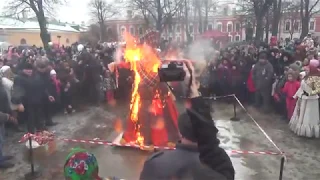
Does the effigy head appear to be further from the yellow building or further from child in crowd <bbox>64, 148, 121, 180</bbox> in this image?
the yellow building

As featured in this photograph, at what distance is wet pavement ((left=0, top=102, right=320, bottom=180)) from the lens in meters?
5.62

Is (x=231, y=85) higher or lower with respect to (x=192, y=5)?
lower

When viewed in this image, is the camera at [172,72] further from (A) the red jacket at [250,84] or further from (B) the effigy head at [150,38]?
(A) the red jacket at [250,84]

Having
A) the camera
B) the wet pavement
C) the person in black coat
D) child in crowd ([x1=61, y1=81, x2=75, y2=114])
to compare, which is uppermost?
the camera

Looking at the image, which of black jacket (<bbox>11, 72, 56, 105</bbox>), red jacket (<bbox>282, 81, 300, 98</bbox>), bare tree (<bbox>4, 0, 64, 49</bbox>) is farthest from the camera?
bare tree (<bbox>4, 0, 64, 49</bbox>)

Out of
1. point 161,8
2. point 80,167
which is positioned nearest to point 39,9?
point 161,8

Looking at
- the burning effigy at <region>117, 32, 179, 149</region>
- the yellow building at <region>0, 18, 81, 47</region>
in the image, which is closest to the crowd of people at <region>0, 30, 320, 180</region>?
the burning effigy at <region>117, 32, 179, 149</region>

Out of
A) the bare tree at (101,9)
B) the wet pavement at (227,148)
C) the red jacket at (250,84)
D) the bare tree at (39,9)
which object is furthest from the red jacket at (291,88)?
the bare tree at (101,9)

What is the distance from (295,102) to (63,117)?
625 centimetres

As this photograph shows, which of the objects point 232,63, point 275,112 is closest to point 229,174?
point 275,112

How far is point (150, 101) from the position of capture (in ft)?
21.1

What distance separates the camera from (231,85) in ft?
35.7

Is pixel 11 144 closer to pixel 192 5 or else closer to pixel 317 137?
pixel 317 137

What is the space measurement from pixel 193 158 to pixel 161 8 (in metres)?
31.0
